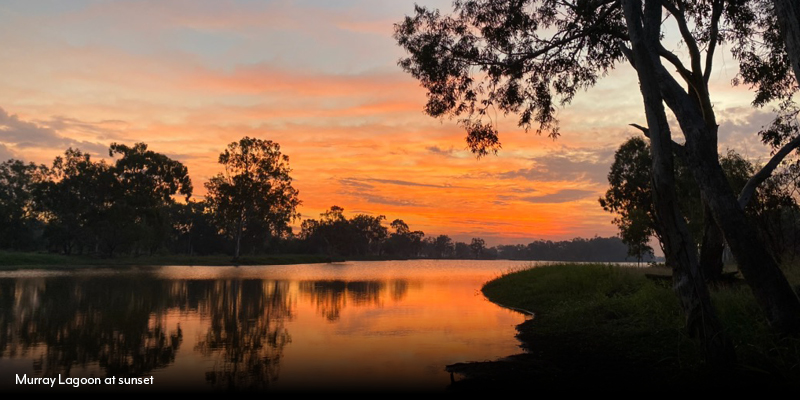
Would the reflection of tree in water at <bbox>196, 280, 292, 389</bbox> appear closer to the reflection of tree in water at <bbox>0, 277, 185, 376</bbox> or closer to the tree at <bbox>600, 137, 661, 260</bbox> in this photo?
the reflection of tree in water at <bbox>0, 277, 185, 376</bbox>

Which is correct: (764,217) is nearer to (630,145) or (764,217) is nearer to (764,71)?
(764,71)

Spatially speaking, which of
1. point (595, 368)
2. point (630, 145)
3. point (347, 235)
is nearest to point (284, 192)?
point (630, 145)

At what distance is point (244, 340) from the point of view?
14469mm

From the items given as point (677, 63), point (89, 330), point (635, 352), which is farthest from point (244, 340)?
point (677, 63)

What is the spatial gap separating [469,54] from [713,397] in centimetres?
1378

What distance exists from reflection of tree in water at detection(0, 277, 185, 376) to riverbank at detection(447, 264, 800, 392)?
801 centimetres

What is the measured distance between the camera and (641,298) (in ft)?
51.7

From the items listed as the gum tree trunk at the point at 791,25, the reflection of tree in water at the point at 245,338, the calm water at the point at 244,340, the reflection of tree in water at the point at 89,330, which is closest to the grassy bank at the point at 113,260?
the reflection of tree in water at the point at 89,330

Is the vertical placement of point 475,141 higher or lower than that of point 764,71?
lower

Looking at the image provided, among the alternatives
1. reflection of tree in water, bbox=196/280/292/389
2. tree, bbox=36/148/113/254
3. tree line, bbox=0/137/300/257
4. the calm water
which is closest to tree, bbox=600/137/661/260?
the calm water

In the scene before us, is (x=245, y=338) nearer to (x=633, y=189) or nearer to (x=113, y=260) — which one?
(x=633, y=189)

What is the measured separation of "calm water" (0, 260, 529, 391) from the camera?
1038 cm

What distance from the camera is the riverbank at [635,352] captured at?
9.18 metres

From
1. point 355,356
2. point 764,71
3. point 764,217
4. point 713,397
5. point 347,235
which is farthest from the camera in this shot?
point 347,235
